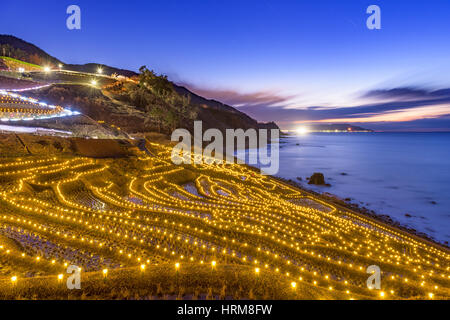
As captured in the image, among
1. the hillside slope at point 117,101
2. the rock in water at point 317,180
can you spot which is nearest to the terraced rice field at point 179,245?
the rock in water at point 317,180

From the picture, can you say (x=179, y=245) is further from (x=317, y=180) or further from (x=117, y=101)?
(x=117, y=101)

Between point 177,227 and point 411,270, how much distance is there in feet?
23.7

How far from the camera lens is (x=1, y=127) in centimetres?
1364

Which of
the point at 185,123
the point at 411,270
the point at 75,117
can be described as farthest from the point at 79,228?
the point at 185,123

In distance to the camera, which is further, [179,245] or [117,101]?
[117,101]

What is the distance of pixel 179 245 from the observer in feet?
22.6

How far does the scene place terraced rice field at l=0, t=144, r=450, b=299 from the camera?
470 cm

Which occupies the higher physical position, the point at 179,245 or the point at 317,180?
the point at 179,245

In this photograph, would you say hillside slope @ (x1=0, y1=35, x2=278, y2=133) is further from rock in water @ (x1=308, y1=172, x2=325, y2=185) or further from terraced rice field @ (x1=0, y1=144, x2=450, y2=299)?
rock in water @ (x1=308, y1=172, x2=325, y2=185)

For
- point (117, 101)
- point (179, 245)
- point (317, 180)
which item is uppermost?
point (117, 101)

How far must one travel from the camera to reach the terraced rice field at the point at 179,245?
15.4ft

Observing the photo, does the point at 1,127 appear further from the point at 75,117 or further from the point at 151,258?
the point at 151,258

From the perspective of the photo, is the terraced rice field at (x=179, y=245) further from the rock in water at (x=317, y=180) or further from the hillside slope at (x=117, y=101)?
the hillside slope at (x=117, y=101)

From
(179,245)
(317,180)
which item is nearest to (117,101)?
(317,180)
